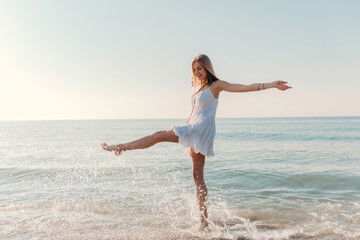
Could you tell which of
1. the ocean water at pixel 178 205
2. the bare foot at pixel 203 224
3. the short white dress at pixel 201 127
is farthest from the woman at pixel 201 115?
the ocean water at pixel 178 205

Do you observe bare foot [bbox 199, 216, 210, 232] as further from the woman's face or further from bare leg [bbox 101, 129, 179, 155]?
the woman's face

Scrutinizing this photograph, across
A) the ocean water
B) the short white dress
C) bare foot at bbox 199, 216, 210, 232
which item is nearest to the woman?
the short white dress

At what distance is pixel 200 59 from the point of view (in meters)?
5.40

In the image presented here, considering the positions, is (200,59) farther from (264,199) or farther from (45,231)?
(264,199)

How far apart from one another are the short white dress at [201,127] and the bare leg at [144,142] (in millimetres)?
114

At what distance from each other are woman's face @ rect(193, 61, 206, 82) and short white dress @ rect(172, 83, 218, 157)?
0.68 ft

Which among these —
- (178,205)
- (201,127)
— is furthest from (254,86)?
(178,205)

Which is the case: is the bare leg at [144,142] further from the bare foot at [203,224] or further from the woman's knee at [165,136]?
the bare foot at [203,224]

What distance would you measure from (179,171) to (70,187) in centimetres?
457

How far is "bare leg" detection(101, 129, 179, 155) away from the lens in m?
5.13

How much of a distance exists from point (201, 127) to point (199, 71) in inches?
33.8

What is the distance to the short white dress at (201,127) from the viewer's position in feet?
17.7

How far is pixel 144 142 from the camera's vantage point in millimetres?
5219

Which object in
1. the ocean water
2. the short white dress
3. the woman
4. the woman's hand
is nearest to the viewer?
the woman's hand
